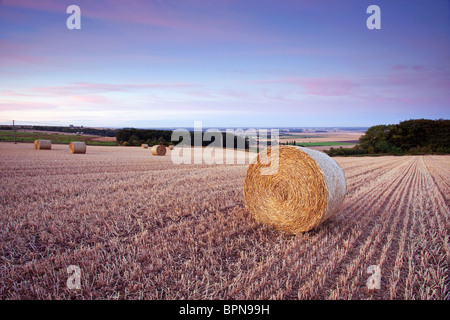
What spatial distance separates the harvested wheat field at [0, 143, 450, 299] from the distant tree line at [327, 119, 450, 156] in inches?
1116

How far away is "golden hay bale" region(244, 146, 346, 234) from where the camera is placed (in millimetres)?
4355

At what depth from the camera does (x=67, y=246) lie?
12.5ft

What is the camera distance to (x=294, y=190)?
4613mm

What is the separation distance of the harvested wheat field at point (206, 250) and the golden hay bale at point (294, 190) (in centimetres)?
26

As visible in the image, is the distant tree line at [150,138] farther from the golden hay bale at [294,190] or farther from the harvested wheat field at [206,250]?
the golden hay bale at [294,190]

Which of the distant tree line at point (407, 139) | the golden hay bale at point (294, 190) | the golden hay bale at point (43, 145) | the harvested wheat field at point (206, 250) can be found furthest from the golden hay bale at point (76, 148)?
the distant tree line at point (407, 139)

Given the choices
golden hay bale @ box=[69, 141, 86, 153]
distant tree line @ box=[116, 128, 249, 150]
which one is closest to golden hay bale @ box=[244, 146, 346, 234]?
golden hay bale @ box=[69, 141, 86, 153]

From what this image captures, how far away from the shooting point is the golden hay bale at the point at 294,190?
14.3ft

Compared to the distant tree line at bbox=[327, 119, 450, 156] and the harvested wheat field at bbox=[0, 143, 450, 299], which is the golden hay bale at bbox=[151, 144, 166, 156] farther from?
the distant tree line at bbox=[327, 119, 450, 156]

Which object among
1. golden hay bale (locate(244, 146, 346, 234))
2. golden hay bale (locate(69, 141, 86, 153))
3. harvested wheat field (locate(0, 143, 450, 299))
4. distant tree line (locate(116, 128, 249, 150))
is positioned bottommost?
harvested wheat field (locate(0, 143, 450, 299))

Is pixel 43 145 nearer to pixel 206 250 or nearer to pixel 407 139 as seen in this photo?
pixel 206 250
